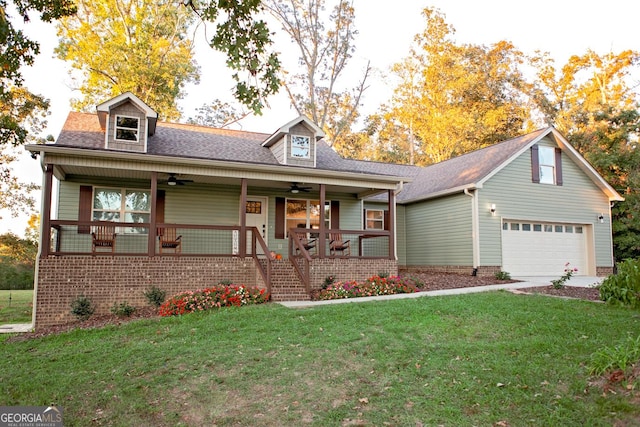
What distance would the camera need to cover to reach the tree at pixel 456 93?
97.6ft

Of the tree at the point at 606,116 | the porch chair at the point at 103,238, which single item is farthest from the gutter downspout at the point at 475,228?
the porch chair at the point at 103,238

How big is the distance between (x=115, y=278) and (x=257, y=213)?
517 cm

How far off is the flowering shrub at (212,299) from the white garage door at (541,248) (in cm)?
926

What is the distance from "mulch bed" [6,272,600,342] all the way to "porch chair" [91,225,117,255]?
198 centimetres

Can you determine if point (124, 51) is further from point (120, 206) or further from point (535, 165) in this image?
point (535, 165)

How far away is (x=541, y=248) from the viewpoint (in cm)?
1644

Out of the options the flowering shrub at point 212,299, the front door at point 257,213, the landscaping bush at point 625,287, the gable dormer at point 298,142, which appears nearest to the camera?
the landscaping bush at point 625,287

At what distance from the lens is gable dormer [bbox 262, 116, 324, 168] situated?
14.0 m

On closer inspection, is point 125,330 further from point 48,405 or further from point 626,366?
→ point 626,366

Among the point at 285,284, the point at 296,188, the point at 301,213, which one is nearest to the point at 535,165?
the point at 301,213

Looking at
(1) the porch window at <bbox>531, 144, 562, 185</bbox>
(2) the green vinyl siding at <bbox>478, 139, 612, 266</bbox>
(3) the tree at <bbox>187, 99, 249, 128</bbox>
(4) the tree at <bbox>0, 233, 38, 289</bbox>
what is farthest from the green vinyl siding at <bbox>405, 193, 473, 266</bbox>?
(4) the tree at <bbox>0, 233, 38, 289</bbox>

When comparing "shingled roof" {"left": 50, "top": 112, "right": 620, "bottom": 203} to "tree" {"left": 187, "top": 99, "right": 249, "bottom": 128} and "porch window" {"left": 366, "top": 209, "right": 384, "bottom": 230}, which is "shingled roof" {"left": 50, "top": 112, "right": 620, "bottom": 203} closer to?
"porch window" {"left": 366, "top": 209, "right": 384, "bottom": 230}

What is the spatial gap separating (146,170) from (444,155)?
23074 millimetres

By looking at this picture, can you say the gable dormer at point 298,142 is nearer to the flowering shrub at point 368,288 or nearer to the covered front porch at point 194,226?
the covered front porch at point 194,226
